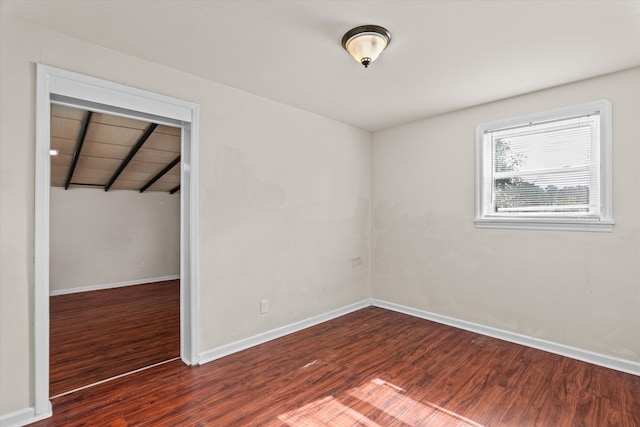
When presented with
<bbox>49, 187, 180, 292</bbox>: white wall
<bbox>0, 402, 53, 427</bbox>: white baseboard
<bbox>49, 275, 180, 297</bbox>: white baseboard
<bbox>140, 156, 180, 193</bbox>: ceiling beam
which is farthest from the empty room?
<bbox>49, 187, 180, 292</bbox>: white wall

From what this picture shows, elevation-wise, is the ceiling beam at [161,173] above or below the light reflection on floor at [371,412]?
above

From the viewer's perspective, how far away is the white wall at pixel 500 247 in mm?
2660

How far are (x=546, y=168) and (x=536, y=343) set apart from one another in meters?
1.65

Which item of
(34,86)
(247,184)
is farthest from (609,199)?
(34,86)

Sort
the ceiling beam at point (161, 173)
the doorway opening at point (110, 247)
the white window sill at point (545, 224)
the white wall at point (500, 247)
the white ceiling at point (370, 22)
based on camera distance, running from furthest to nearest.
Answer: the ceiling beam at point (161, 173)
the doorway opening at point (110, 247)
the white window sill at point (545, 224)
the white wall at point (500, 247)
the white ceiling at point (370, 22)

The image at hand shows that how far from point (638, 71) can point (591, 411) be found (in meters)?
2.58

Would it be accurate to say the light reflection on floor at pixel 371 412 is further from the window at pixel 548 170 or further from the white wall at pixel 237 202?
the window at pixel 548 170

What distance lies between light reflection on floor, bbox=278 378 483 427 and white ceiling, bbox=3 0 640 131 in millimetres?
2446

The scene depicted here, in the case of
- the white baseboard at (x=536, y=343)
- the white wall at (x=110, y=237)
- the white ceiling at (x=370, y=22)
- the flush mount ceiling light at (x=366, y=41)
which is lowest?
the white baseboard at (x=536, y=343)

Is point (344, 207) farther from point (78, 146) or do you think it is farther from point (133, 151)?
point (78, 146)

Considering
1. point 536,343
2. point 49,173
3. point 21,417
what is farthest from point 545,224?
point 21,417

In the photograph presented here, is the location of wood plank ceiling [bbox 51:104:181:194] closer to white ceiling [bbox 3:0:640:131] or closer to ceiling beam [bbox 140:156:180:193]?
ceiling beam [bbox 140:156:180:193]

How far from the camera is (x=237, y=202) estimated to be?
304 centimetres

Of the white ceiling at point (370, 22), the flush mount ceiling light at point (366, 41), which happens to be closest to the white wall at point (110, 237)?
the white ceiling at point (370, 22)
